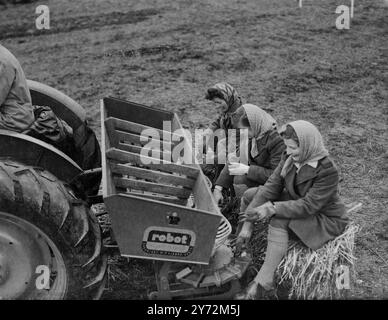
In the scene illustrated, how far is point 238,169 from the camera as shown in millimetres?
4055

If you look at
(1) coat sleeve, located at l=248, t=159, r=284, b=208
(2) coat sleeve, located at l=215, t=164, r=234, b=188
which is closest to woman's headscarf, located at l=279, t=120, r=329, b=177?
(1) coat sleeve, located at l=248, t=159, r=284, b=208

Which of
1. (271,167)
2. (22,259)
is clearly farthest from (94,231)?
(271,167)

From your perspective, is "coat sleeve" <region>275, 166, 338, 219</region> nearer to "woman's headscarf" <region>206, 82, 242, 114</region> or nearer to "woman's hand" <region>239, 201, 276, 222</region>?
"woman's hand" <region>239, 201, 276, 222</region>

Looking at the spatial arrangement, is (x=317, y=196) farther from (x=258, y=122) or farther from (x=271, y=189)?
(x=258, y=122)

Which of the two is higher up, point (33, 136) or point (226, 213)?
point (33, 136)

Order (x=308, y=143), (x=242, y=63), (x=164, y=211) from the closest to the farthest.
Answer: (x=164, y=211) < (x=308, y=143) < (x=242, y=63)

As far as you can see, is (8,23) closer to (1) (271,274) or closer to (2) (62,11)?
(2) (62,11)

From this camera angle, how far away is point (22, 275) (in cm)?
331

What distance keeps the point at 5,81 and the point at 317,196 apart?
194cm

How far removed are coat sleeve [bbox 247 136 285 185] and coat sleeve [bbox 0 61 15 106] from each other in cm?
167

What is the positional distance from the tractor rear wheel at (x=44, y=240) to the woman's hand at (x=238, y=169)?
113 cm

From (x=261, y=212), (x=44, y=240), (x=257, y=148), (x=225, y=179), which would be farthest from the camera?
(x=225, y=179)

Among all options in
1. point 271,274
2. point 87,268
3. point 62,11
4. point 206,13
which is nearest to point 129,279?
point 87,268

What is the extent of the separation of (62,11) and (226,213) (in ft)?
23.4
